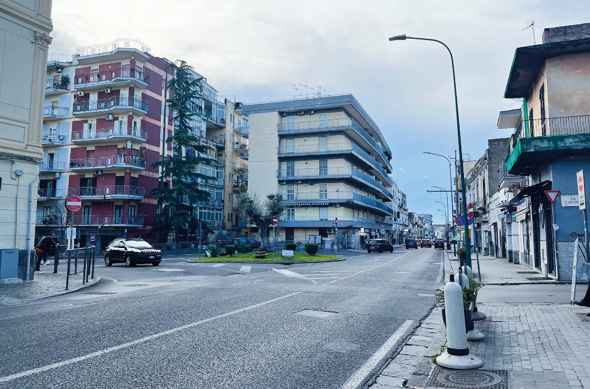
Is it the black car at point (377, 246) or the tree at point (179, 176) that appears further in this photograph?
the black car at point (377, 246)

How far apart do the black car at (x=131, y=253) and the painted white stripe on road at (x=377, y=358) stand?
1919 cm

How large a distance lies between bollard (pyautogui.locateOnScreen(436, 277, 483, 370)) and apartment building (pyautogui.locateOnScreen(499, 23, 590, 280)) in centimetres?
1274

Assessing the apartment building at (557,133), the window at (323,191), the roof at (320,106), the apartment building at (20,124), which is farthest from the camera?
the window at (323,191)

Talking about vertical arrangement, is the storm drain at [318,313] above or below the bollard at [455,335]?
below

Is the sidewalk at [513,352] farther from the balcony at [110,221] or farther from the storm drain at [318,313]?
the balcony at [110,221]

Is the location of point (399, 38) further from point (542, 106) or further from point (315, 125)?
point (315, 125)

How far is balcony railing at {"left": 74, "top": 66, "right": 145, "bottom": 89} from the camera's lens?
1930 inches

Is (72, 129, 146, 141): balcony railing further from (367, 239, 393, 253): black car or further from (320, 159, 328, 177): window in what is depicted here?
(367, 239, 393, 253): black car

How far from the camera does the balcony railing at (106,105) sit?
49000mm

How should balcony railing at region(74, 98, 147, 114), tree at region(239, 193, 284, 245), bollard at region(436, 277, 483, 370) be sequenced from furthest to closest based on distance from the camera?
tree at region(239, 193, 284, 245)
balcony railing at region(74, 98, 147, 114)
bollard at region(436, 277, 483, 370)

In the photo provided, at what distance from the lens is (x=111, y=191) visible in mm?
48750

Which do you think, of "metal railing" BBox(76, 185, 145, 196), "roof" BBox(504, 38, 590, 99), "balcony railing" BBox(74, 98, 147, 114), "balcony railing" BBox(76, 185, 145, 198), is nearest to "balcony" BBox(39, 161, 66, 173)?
"metal railing" BBox(76, 185, 145, 196)

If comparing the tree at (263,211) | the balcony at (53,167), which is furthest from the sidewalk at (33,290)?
the tree at (263,211)

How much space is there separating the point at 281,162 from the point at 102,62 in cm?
2675
